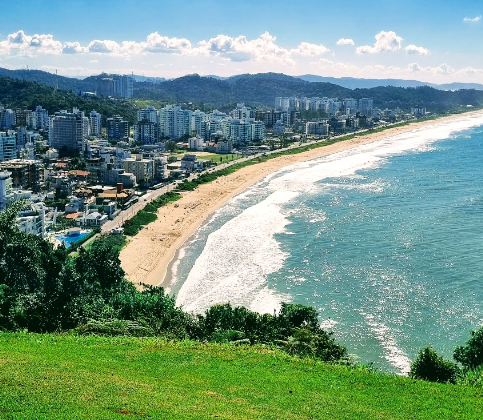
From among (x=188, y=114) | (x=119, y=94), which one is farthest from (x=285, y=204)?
(x=119, y=94)

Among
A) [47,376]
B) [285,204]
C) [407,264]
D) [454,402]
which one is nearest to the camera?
[47,376]

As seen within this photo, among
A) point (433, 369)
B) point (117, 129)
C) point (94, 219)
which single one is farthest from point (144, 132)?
point (433, 369)

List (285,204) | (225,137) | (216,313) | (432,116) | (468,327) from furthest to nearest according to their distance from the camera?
(432,116)
(225,137)
(285,204)
(468,327)
(216,313)

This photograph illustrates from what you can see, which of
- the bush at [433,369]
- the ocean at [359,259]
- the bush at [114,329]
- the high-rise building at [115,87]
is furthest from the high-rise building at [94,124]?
the bush at [433,369]

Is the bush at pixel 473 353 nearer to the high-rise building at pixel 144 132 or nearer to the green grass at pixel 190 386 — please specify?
the green grass at pixel 190 386

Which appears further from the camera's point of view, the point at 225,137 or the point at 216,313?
the point at 225,137

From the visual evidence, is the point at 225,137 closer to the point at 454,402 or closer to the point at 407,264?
the point at 407,264

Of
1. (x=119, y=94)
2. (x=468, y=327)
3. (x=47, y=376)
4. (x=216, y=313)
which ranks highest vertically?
(x=119, y=94)
